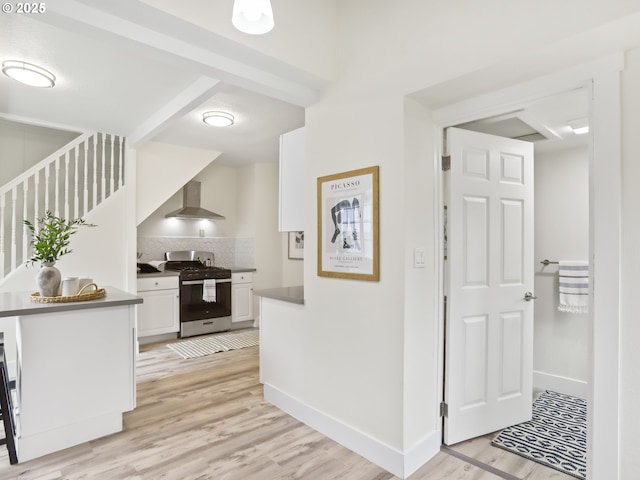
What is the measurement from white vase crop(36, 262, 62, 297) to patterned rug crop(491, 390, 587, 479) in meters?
3.07

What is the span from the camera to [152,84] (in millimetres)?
2938

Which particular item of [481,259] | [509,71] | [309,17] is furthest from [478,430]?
[309,17]

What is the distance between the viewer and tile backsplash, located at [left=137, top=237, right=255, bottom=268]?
537 cm

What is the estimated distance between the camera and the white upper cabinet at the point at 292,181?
2.86 meters

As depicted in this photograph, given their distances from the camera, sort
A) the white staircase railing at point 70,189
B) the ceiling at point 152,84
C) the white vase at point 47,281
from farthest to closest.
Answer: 1. the white staircase railing at point 70,189
2. the white vase at point 47,281
3. the ceiling at point 152,84

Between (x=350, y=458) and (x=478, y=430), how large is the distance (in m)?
0.88

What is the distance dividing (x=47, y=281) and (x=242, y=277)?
317 centimetres

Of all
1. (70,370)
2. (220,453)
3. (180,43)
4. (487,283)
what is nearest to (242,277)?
(70,370)

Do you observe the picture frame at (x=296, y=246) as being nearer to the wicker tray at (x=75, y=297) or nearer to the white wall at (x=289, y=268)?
the white wall at (x=289, y=268)

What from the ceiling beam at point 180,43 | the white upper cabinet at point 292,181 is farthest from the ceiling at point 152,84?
the white upper cabinet at point 292,181

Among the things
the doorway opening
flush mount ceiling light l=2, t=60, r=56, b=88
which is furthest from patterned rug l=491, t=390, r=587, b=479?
flush mount ceiling light l=2, t=60, r=56, b=88

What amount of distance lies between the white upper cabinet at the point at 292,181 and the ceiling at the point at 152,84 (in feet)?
1.01

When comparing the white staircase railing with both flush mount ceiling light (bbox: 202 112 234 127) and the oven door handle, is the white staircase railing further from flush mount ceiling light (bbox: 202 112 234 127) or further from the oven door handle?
the oven door handle

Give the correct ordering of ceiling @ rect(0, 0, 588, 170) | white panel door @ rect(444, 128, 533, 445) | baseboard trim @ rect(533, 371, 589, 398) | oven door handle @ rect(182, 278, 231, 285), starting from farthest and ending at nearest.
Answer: oven door handle @ rect(182, 278, 231, 285) < baseboard trim @ rect(533, 371, 589, 398) < white panel door @ rect(444, 128, 533, 445) < ceiling @ rect(0, 0, 588, 170)
